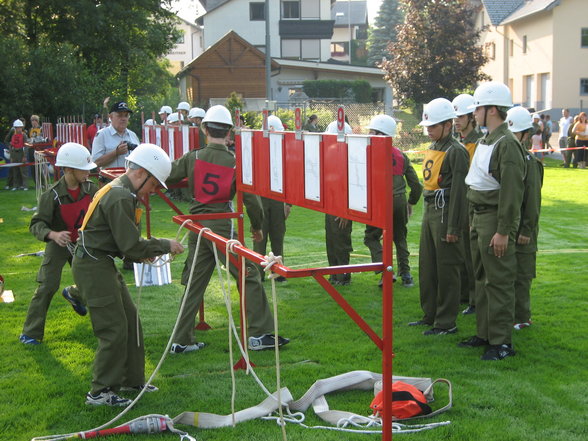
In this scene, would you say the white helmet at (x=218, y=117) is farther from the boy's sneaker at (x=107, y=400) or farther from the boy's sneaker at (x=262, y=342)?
the boy's sneaker at (x=107, y=400)

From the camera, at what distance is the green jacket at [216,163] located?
763 centimetres

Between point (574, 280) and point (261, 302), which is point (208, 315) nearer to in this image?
point (261, 302)

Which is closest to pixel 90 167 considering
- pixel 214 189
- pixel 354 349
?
pixel 214 189

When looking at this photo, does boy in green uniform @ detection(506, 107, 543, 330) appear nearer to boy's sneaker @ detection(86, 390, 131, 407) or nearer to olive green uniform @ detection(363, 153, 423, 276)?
olive green uniform @ detection(363, 153, 423, 276)

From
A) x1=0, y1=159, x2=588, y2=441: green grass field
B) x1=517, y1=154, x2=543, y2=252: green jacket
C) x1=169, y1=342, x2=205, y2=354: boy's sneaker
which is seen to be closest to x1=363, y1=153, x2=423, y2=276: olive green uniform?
x1=0, y1=159, x2=588, y2=441: green grass field

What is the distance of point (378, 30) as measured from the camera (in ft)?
379

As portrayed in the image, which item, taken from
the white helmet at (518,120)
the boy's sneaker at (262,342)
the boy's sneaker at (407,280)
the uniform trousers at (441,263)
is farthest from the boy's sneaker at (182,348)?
the white helmet at (518,120)

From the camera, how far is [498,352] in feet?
23.5

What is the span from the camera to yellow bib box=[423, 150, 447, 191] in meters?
Result: 7.96

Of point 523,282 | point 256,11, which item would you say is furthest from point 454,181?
point 256,11

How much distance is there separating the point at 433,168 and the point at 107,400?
3.87 metres

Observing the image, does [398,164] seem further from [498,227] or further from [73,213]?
[73,213]

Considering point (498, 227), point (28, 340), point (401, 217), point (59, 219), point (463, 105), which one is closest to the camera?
point (498, 227)

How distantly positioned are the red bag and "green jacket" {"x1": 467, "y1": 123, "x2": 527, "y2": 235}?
1792 mm
